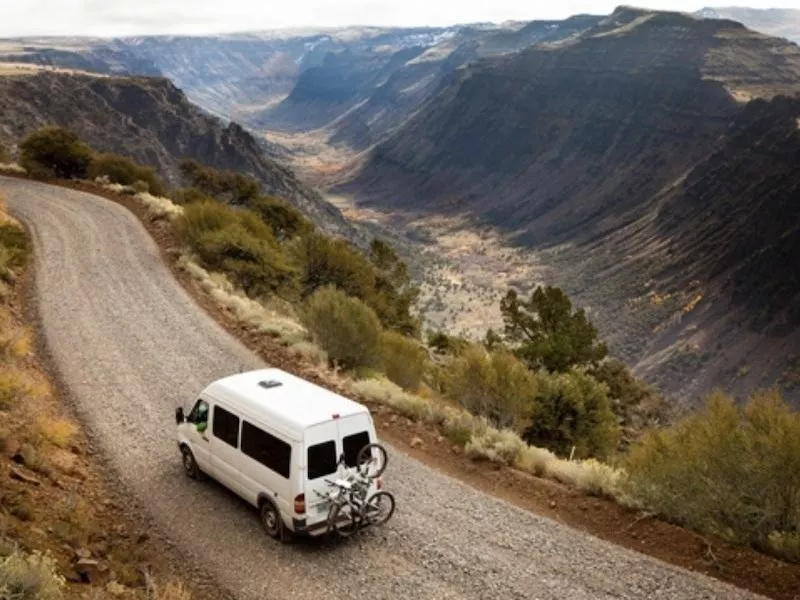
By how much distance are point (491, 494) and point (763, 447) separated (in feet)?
15.5

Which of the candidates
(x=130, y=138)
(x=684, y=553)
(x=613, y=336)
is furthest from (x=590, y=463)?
(x=130, y=138)

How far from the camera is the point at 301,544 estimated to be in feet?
40.7

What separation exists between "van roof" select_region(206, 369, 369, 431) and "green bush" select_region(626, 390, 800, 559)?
18.0 feet

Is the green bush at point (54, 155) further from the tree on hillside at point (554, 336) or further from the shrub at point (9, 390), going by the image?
the shrub at point (9, 390)

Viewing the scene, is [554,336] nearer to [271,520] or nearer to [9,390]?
[271,520]

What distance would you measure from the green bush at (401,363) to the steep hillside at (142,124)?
3226 inches

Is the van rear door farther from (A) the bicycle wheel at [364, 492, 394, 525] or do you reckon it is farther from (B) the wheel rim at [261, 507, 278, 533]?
(B) the wheel rim at [261, 507, 278, 533]

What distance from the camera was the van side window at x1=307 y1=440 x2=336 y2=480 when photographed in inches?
465

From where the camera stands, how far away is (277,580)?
11.4 m

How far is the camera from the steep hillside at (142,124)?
110 m

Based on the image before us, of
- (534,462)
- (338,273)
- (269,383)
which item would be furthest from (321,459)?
(338,273)

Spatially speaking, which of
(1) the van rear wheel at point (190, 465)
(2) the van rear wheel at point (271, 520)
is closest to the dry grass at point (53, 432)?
(1) the van rear wheel at point (190, 465)

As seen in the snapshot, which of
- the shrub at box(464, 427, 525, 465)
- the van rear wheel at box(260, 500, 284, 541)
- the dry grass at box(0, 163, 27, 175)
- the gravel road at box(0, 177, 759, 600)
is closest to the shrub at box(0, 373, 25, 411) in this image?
the gravel road at box(0, 177, 759, 600)

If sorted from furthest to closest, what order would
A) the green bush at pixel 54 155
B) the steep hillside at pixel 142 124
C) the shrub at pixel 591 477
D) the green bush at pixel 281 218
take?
the steep hillside at pixel 142 124, the green bush at pixel 281 218, the green bush at pixel 54 155, the shrub at pixel 591 477
